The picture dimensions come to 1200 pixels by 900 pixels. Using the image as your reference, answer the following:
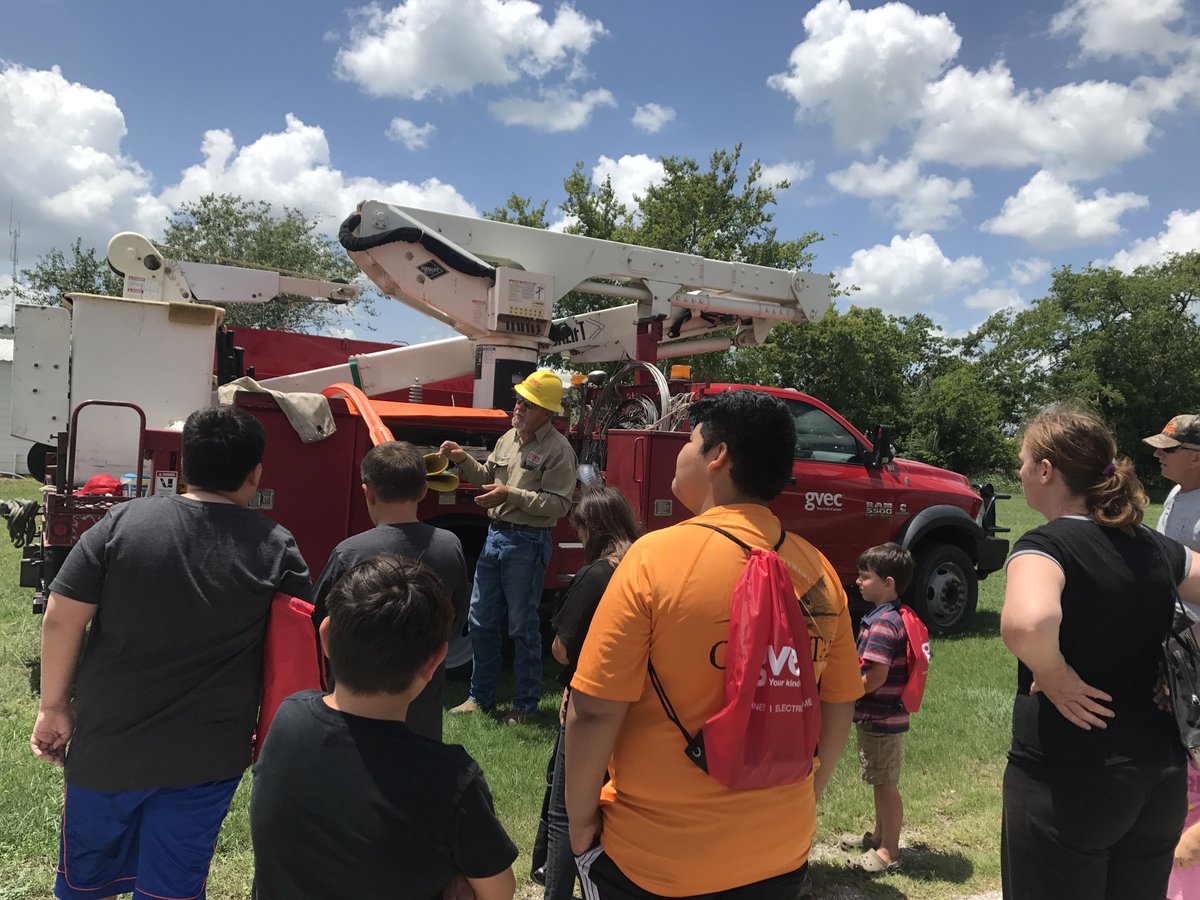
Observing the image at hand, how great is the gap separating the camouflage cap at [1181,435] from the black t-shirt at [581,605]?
98.0 inches

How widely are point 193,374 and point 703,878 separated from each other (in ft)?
13.9

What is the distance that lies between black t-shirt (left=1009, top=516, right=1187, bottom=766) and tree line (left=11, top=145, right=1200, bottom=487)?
59.1 ft

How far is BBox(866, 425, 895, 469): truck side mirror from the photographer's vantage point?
707 centimetres

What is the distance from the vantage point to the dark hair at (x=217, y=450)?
2232mm

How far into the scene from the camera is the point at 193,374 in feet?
15.6

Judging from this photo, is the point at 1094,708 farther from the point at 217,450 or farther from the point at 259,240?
the point at 259,240

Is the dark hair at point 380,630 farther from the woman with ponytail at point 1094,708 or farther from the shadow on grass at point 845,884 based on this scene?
the shadow on grass at point 845,884

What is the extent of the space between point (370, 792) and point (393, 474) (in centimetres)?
154

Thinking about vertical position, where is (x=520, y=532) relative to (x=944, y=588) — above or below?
above

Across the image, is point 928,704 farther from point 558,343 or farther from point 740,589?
point 740,589

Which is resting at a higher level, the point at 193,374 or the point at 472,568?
the point at 193,374

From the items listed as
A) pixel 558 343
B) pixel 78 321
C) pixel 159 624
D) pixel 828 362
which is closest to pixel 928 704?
pixel 558 343

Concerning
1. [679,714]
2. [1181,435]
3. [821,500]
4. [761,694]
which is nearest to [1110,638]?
[761,694]

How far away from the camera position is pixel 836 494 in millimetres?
6934
